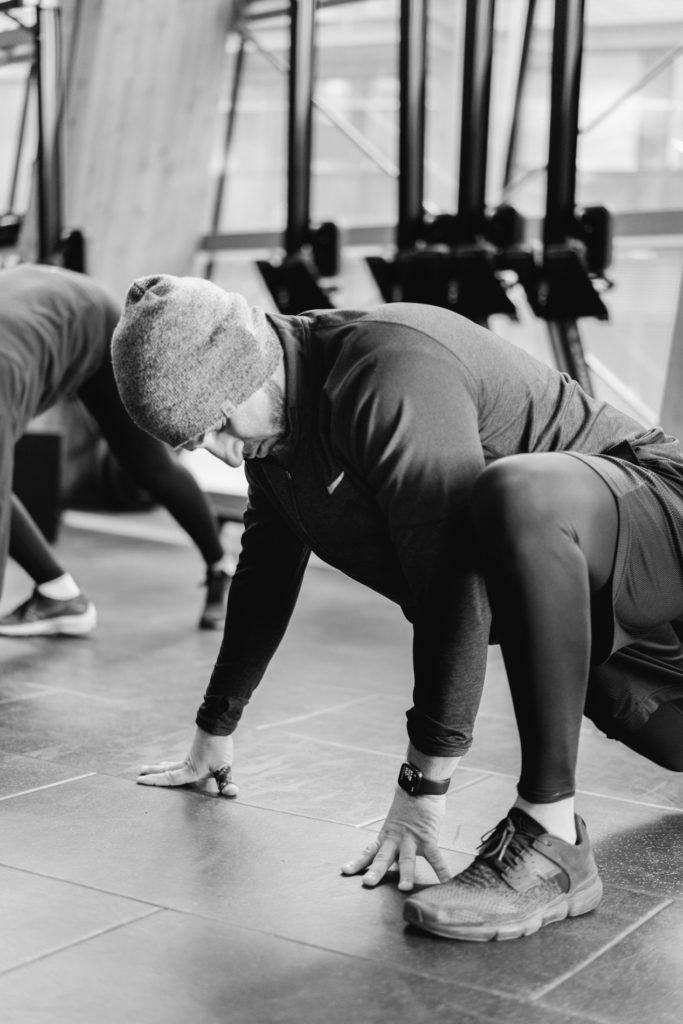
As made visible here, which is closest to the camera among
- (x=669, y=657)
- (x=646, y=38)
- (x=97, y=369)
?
(x=669, y=657)

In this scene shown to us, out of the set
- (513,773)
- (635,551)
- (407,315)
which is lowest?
(513,773)

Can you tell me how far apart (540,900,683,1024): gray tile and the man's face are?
75 cm

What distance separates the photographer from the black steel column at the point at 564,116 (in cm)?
452

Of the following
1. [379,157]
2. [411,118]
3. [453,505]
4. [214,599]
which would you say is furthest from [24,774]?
[379,157]

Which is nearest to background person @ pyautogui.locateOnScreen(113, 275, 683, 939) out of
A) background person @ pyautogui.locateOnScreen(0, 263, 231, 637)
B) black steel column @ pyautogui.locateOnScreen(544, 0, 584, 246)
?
background person @ pyautogui.locateOnScreen(0, 263, 231, 637)

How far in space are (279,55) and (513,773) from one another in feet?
17.1

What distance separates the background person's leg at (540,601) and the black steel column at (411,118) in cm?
371

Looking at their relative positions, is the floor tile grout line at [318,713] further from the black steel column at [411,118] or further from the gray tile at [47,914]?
the black steel column at [411,118]


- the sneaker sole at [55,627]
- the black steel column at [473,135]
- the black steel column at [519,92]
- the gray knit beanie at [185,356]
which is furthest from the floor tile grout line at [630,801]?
the black steel column at [519,92]

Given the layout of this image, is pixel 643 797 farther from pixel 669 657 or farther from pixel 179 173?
pixel 179 173

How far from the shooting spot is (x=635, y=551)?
63.5 inches

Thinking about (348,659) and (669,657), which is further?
(348,659)

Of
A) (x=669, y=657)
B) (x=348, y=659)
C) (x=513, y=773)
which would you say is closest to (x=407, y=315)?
(x=669, y=657)

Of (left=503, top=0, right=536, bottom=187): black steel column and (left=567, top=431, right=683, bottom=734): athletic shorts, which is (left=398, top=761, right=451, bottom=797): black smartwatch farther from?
(left=503, top=0, right=536, bottom=187): black steel column
